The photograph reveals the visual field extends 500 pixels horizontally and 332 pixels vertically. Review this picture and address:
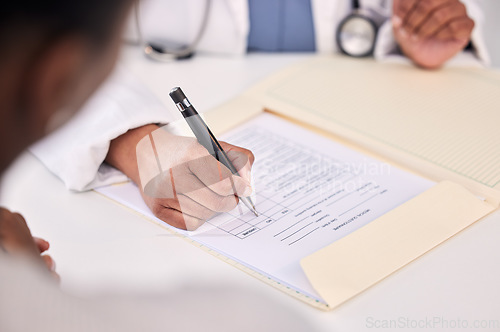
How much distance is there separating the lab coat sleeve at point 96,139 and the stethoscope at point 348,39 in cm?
25

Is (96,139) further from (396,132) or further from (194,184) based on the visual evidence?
(396,132)

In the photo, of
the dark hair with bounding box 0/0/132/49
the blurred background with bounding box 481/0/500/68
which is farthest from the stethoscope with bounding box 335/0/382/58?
the dark hair with bounding box 0/0/132/49

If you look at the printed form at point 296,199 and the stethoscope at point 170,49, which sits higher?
the stethoscope at point 170,49

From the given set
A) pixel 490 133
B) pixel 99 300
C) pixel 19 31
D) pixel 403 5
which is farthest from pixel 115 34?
pixel 403 5

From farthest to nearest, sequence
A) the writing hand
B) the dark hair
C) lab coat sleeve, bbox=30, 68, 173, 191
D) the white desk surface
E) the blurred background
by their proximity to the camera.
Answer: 1. the blurred background
2. the writing hand
3. lab coat sleeve, bbox=30, 68, 173, 191
4. the white desk surface
5. the dark hair

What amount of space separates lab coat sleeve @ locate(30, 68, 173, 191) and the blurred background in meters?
0.64

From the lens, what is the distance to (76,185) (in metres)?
0.64

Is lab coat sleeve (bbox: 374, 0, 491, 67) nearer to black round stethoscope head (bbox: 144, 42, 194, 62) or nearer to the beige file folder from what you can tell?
the beige file folder

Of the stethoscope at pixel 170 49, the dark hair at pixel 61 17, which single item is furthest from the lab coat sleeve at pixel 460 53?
the dark hair at pixel 61 17

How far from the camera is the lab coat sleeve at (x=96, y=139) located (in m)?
0.64

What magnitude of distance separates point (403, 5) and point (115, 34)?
0.81 metres

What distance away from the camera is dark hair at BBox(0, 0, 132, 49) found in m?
0.21

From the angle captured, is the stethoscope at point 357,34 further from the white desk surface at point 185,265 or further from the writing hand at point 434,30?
the white desk surface at point 185,265

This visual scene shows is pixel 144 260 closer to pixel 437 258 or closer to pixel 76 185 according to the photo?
pixel 76 185
